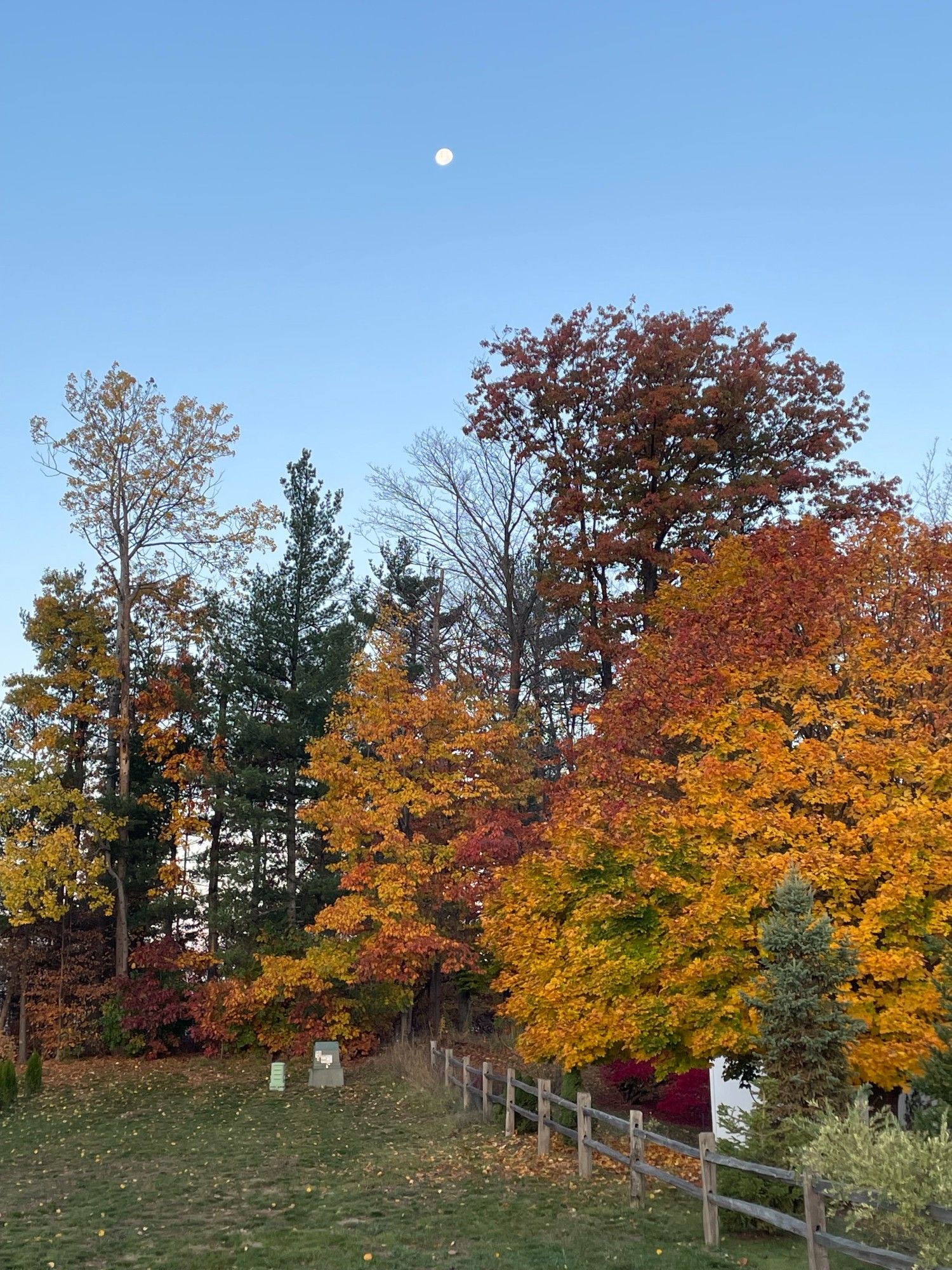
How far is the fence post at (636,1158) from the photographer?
10.5 meters

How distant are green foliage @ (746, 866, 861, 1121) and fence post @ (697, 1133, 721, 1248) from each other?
88 centimetres

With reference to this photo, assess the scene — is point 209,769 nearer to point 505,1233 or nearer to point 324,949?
point 324,949

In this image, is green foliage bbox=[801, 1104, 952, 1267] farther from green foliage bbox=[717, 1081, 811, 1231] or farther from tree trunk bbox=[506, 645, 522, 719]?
tree trunk bbox=[506, 645, 522, 719]

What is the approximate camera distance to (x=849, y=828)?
40.1 ft

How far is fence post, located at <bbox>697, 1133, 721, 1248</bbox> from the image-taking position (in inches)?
354

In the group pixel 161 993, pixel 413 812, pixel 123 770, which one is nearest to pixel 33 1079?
pixel 161 993

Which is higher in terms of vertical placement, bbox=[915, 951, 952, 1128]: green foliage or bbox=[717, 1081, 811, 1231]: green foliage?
bbox=[915, 951, 952, 1128]: green foliage

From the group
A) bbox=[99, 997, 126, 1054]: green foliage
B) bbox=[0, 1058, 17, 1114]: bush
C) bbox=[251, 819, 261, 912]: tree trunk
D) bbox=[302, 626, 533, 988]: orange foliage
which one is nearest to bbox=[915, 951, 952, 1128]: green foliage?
bbox=[302, 626, 533, 988]: orange foliage

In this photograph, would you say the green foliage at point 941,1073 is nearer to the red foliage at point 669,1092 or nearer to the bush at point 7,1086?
the red foliage at point 669,1092

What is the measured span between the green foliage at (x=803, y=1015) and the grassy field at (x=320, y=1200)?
133 centimetres

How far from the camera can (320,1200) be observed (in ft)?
36.2

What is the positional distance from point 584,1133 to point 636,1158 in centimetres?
140

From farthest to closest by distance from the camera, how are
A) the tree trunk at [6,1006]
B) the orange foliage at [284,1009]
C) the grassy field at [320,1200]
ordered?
the tree trunk at [6,1006], the orange foliage at [284,1009], the grassy field at [320,1200]

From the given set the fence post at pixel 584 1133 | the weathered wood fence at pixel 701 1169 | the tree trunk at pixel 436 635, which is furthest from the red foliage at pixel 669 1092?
the tree trunk at pixel 436 635
